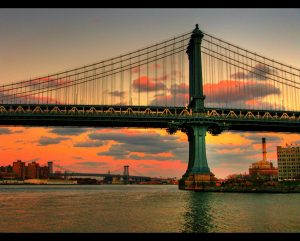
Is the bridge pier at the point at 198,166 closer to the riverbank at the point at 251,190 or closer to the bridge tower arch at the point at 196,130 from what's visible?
the bridge tower arch at the point at 196,130

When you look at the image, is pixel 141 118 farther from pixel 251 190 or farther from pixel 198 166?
pixel 251 190

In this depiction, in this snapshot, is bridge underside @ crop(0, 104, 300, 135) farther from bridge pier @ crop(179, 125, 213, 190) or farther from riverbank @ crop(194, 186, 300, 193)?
riverbank @ crop(194, 186, 300, 193)

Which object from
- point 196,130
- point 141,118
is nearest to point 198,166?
point 196,130

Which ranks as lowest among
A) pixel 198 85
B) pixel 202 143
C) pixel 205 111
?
pixel 202 143

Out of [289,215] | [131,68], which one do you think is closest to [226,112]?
[131,68]

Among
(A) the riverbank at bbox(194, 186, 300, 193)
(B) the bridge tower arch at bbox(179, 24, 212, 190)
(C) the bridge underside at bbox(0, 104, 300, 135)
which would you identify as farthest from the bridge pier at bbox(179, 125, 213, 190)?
(C) the bridge underside at bbox(0, 104, 300, 135)
